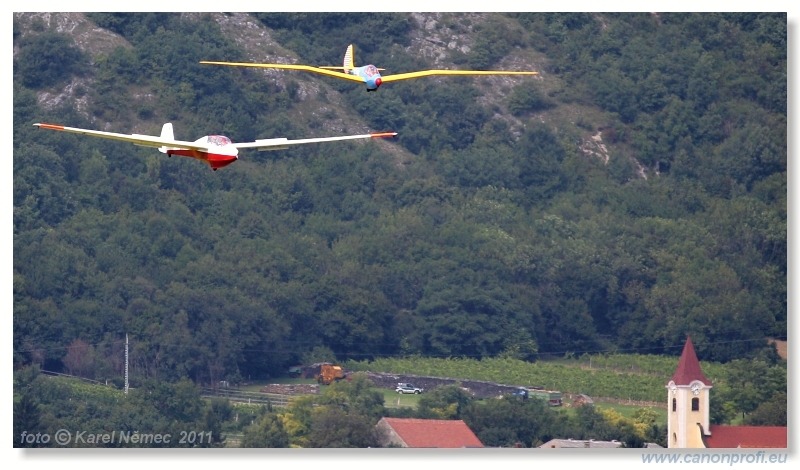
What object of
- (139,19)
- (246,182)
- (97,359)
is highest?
(139,19)

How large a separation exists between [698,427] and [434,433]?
36.6 ft

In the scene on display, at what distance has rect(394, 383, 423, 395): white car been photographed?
10006 centimetres

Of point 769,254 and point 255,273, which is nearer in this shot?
point 255,273

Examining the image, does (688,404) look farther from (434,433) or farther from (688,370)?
(434,433)

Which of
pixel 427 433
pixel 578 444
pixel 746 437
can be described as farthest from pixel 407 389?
pixel 746 437

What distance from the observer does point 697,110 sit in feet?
440

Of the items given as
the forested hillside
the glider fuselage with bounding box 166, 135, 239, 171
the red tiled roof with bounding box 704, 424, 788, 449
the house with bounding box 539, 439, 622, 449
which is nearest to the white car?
the forested hillside

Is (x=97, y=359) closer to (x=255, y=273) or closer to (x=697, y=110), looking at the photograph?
(x=255, y=273)

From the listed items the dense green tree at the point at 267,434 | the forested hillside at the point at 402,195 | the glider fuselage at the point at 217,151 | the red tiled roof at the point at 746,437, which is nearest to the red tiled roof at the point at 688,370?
the red tiled roof at the point at 746,437

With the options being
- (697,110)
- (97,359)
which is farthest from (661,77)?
(97,359)

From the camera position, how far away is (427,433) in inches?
3428

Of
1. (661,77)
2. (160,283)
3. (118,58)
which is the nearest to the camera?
(160,283)

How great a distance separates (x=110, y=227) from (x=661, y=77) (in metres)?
36.9

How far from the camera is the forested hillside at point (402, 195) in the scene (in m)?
107
